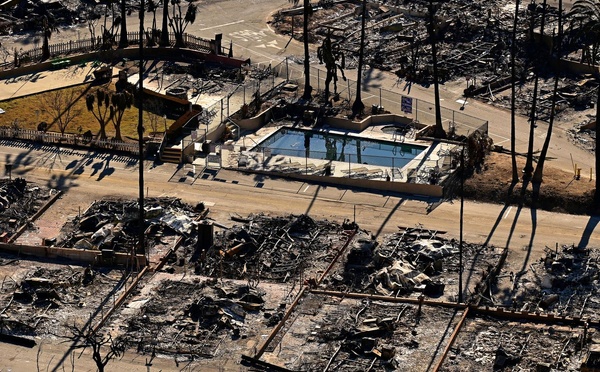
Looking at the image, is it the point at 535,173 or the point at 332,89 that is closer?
the point at 535,173

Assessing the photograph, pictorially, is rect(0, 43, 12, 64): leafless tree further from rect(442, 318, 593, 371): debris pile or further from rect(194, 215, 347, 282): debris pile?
rect(442, 318, 593, 371): debris pile

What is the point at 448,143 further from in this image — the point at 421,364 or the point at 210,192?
the point at 421,364

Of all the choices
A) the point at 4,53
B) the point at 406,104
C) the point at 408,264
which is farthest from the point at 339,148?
the point at 4,53

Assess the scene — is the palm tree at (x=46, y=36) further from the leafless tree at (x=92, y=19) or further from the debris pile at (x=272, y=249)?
the debris pile at (x=272, y=249)

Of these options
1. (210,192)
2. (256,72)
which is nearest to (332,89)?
(256,72)

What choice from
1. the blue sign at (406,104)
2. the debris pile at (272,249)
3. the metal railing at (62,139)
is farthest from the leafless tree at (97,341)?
the blue sign at (406,104)

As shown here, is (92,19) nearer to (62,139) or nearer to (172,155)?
(62,139)
